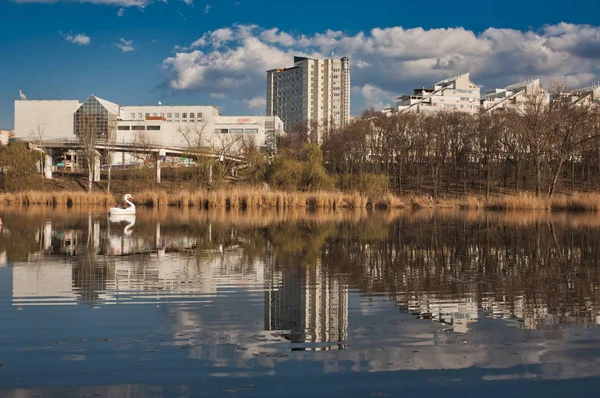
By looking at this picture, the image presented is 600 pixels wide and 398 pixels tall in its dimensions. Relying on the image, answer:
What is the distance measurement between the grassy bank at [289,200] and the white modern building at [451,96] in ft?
322

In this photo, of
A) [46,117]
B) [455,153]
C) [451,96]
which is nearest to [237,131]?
[46,117]

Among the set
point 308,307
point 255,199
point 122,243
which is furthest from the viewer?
point 255,199

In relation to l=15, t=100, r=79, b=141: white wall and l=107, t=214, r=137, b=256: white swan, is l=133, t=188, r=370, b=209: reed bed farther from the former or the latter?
l=15, t=100, r=79, b=141: white wall

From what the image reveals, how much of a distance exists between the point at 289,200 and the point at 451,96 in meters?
114

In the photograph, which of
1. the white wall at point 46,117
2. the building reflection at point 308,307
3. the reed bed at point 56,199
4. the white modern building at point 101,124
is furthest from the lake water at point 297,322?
the white wall at point 46,117

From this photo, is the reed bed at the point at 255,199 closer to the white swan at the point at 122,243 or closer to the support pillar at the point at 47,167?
the white swan at the point at 122,243

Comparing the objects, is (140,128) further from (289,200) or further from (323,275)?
(323,275)

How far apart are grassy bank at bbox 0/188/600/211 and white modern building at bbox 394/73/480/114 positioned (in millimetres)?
98017

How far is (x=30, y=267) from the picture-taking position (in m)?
14.8

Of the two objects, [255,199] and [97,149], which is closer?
[255,199]

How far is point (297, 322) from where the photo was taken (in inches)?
361

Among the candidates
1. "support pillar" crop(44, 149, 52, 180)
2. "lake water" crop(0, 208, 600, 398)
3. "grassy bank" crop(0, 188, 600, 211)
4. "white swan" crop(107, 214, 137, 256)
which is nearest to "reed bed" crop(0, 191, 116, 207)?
"grassy bank" crop(0, 188, 600, 211)

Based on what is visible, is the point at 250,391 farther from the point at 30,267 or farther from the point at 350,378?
the point at 30,267

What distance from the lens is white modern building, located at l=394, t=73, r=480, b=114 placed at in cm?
14950
